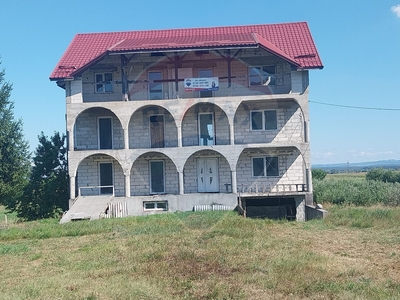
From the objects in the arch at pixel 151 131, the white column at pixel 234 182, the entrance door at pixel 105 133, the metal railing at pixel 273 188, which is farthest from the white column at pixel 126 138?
the metal railing at pixel 273 188

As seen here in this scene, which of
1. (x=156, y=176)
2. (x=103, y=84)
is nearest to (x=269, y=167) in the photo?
(x=156, y=176)

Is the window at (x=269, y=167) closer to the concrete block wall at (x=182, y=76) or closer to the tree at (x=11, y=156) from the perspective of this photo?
the concrete block wall at (x=182, y=76)

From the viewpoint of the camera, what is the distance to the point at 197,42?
21.7 meters

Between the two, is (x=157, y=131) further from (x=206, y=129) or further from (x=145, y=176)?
(x=206, y=129)

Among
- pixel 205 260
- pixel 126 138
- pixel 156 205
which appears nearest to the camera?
pixel 205 260

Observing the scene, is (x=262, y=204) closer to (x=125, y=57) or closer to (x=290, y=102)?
(x=290, y=102)

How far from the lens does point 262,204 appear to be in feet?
74.6

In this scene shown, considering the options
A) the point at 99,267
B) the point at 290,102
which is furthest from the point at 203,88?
the point at 99,267

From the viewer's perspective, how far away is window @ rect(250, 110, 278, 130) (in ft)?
75.7

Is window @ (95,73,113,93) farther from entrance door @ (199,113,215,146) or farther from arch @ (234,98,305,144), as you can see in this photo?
arch @ (234,98,305,144)

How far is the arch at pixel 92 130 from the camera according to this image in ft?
76.7

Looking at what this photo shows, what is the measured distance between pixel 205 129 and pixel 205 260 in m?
13.6

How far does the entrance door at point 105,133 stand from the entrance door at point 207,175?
17.4 feet

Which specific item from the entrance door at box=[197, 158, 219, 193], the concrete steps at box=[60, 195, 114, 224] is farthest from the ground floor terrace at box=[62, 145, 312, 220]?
the concrete steps at box=[60, 195, 114, 224]
